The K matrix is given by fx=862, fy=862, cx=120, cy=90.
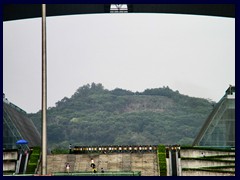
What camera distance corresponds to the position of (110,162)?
2279 inches

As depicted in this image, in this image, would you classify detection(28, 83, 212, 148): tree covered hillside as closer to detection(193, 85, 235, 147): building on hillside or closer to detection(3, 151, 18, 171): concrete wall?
detection(193, 85, 235, 147): building on hillside

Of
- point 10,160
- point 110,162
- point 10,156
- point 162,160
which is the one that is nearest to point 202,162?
point 162,160

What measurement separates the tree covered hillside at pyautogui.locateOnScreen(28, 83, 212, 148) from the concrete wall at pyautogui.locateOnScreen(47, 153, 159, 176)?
56.1 m

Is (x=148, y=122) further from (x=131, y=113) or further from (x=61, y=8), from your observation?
(x=61, y=8)

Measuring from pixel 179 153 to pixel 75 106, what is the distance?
2941 inches

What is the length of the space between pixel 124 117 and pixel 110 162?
69.1 m

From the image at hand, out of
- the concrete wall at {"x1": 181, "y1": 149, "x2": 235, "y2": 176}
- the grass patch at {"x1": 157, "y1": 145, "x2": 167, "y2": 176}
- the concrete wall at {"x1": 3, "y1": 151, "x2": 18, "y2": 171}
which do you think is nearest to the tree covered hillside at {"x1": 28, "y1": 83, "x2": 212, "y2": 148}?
the concrete wall at {"x1": 3, "y1": 151, "x2": 18, "y2": 171}

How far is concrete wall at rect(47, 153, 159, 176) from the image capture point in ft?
185

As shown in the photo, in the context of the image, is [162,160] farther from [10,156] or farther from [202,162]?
[10,156]

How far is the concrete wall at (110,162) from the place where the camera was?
5633cm

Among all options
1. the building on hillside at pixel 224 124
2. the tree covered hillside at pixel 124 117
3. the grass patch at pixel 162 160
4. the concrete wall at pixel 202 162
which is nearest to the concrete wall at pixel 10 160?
the grass patch at pixel 162 160

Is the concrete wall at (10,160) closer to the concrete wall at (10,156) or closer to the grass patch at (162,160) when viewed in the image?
the concrete wall at (10,156)

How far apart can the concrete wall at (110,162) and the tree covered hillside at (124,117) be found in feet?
184

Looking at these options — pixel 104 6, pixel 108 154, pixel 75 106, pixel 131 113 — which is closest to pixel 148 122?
pixel 131 113
